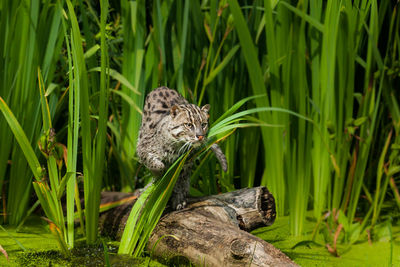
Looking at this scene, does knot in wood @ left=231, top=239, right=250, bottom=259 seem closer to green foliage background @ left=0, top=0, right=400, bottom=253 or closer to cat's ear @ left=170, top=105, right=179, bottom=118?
green foliage background @ left=0, top=0, right=400, bottom=253

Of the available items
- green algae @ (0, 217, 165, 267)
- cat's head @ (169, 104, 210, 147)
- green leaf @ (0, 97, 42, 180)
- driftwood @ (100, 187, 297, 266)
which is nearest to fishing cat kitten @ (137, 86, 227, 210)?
cat's head @ (169, 104, 210, 147)

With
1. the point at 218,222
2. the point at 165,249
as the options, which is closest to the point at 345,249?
the point at 218,222

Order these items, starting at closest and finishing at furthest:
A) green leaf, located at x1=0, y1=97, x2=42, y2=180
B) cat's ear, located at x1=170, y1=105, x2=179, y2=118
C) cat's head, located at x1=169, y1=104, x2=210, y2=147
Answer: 1. green leaf, located at x1=0, y1=97, x2=42, y2=180
2. cat's head, located at x1=169, y1=104, x2=210, y2=147
3. cat's ear, located at x1=170, y1=105, x2=179, y2=118

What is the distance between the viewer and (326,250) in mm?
3400

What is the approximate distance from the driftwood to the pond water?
0.20 m

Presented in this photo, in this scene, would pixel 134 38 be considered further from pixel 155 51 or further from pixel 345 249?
pixel 345 249

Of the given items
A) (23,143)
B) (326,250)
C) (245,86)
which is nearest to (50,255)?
(23,143)

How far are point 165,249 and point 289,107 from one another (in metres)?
1.44

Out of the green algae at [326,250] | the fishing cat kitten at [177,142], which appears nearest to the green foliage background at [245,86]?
the green algae at [326,250]

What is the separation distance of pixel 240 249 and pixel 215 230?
0.29 m

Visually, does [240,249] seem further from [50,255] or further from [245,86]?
[245,86]

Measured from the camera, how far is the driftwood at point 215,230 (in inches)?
100

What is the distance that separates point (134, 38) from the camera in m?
4.21

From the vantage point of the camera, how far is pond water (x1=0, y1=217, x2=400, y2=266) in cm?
285
